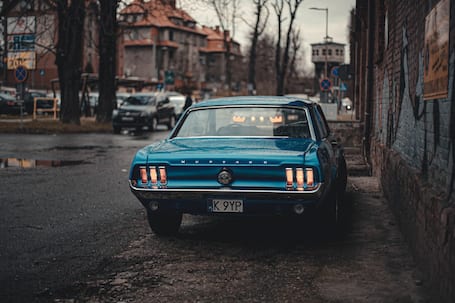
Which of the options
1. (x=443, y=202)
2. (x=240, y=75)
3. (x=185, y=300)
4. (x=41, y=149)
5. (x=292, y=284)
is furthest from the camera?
(x=240, y=75)

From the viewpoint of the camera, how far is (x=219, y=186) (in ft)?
20.7

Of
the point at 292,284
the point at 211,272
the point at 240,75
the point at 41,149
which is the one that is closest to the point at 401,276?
the point at 292,284

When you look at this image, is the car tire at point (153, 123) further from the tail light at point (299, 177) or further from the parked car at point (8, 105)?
the tail light at point (299, 177)

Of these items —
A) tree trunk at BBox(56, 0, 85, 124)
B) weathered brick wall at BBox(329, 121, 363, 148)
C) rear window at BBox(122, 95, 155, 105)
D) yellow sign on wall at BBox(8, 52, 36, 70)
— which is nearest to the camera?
weathered brick wall at BBox(329, 121, 363, 148)

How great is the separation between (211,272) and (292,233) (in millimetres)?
1935

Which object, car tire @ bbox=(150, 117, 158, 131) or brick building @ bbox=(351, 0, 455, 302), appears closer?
brick building @ bbox=(351, 0, 455, 302)

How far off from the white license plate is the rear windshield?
3.61 ft

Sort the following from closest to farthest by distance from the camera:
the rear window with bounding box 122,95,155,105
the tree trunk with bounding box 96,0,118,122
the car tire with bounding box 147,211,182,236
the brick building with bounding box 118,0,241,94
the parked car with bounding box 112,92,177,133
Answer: the car tire with bounding box 147,211,182,236
the tree trunk with bounding box 96,0,118,122
the parked car with bounding box 112,92,177,133
the rear window with bounding box 122,95,155,105
the brick building with bounding box 118,0,241,94

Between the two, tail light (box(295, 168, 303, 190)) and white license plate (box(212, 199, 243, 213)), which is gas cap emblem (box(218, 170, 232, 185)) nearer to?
white license plate (box(212, 199, 243, 213))

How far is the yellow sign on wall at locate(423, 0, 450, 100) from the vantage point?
4.71 meters

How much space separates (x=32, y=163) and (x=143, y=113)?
15917 mm

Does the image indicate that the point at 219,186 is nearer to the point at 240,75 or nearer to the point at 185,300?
the point at 185,300

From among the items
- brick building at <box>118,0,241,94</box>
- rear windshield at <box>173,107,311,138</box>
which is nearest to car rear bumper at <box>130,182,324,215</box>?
rear windshield at <box>173,107,311,138</box>

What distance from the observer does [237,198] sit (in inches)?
248
